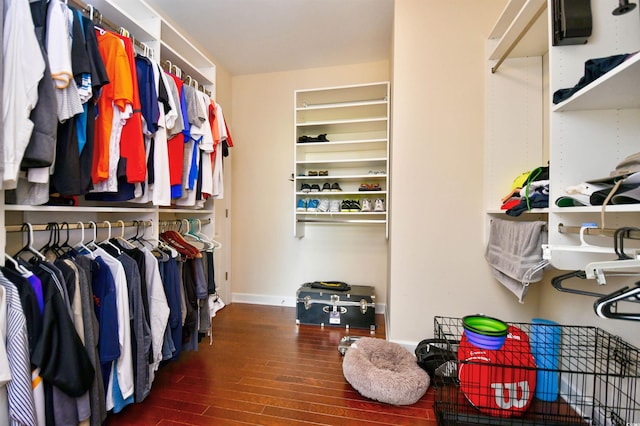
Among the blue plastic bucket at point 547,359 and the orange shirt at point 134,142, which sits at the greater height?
the orange shirt at point 134,142

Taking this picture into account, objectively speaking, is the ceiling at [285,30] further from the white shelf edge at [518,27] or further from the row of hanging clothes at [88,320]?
the row of hanging clothes at [88,320]

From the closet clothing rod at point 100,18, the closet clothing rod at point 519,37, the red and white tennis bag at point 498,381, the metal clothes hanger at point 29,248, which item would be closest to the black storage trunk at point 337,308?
the red and white tennis bag at point 498,381

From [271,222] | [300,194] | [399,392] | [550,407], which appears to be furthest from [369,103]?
[550,407]

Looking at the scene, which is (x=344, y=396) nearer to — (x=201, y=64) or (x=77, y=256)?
(x=77, y=256)

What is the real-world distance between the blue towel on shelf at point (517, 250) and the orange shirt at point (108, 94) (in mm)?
2116

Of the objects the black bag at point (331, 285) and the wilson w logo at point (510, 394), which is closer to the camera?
the wilson w logo at point (510, 394)

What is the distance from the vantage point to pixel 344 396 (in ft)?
5.27

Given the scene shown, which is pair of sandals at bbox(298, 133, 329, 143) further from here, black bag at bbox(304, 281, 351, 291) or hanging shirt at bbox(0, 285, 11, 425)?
hanging shirt at bbox(0, 285, 11, 425)

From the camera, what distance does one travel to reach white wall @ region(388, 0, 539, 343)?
6.43 ft

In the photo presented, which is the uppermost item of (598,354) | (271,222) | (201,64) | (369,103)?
(201,64)

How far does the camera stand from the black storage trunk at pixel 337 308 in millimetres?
→ 2520

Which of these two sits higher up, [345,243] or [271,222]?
[271,222]

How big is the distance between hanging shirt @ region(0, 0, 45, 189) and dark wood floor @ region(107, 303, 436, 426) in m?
1.32

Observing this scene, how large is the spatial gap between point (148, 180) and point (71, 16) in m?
0.78
